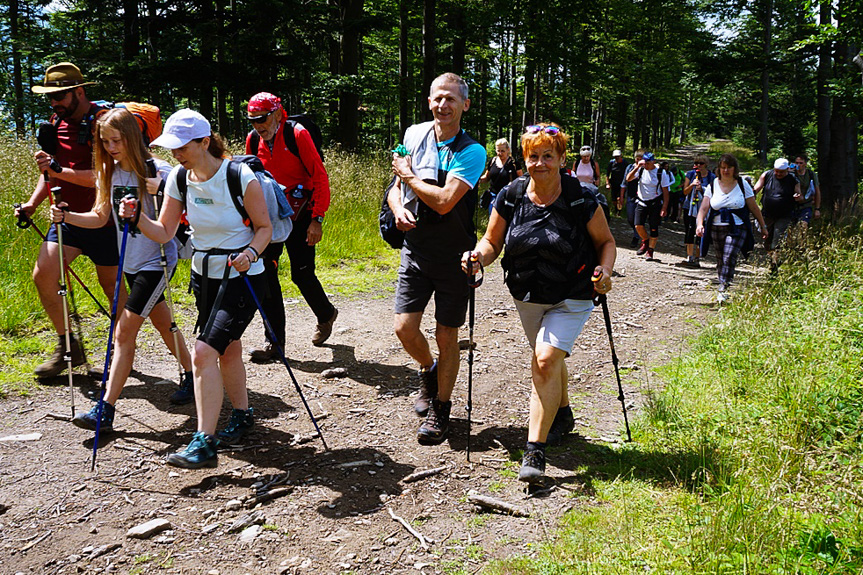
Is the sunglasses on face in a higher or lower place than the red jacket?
higher

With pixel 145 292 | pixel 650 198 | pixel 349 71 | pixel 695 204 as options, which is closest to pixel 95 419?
pixel 145 292

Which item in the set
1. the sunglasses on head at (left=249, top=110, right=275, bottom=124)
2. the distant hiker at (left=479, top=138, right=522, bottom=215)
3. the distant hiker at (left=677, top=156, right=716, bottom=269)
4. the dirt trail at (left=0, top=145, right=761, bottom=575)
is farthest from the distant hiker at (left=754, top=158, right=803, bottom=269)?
the sunglasses on head at (left=249, top=110, right=275, bottom=124)

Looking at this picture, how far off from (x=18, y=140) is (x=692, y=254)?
11782 mm

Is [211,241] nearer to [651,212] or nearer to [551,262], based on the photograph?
[551,262]

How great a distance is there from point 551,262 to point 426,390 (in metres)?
1.62

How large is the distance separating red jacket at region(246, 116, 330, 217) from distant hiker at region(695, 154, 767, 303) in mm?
5854

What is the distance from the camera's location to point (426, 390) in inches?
199

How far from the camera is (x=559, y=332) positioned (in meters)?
3.95

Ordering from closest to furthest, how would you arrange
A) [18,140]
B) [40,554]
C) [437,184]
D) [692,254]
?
[40,554] → [437,184] → [18,140] → [692,254]

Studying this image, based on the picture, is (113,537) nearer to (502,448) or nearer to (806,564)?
(502,448)

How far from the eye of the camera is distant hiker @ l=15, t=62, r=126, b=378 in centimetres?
505

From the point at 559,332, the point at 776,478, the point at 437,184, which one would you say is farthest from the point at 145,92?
the point at 776,478

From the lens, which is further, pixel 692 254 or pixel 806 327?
pixel 692 254

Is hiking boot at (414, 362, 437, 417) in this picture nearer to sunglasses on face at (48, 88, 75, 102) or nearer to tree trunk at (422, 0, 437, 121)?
sunglasses on face at (48, 88, 75, 102)
